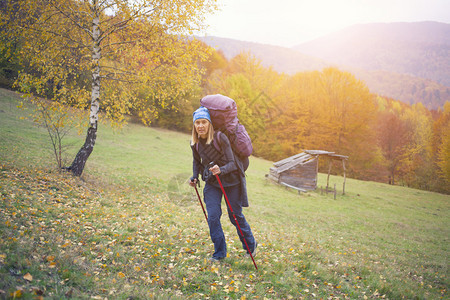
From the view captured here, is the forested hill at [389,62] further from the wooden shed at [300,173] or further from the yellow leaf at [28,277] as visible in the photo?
the yellow leaf at [28,277]

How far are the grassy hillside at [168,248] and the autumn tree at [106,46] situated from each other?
3.09 m

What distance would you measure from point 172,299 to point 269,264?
7.66 feet

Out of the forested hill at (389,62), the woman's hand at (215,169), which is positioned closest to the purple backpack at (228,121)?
the woman's hand at (215,169)

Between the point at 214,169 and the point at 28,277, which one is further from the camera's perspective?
the point at 214,169

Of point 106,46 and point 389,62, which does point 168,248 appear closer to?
point 106,46

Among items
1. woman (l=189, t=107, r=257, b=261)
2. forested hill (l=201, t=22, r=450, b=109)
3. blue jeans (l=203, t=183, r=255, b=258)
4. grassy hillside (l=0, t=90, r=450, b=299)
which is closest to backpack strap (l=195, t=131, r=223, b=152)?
woman (l=189, t=107, r=257, b=261)

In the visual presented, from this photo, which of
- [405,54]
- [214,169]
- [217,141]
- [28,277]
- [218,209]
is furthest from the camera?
[405,54]

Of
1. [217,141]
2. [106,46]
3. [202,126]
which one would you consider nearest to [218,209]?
[217,141]

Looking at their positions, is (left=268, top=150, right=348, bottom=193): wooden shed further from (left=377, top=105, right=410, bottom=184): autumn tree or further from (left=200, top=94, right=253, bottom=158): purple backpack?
(left=377, top=105, right=410, bottom=184): autumn tree

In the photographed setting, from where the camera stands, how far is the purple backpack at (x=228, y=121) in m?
4.04

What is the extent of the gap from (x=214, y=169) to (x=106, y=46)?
7297 millimetres

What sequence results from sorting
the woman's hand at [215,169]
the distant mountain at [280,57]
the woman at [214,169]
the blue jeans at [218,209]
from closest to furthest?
the woman's hand at [215,169], the woman at [214,169], the blue jeans at [218,209], the distant mountain at [280,57]

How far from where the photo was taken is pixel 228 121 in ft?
13.4

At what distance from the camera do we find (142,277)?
141 inches
